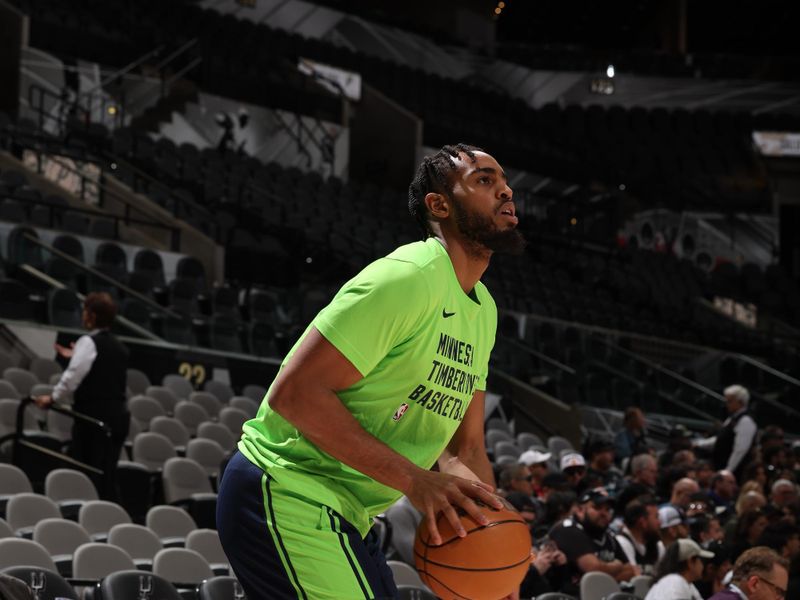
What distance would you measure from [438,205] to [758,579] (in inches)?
131

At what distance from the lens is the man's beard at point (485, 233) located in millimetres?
2885

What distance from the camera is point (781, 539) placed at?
732 cm

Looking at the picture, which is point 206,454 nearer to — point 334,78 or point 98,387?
point 98,387

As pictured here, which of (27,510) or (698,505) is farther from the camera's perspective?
(698,505)

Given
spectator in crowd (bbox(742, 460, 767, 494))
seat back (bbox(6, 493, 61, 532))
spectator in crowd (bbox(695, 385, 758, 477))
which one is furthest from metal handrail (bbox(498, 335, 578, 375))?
seat back (bbox(6, 493, 61, 532))

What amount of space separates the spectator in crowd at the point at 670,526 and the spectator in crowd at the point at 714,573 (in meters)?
0.82

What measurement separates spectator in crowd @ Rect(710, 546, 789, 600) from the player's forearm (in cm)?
335

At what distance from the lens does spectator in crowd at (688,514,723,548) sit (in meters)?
8.46

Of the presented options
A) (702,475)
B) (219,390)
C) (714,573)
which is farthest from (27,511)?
(702,475)

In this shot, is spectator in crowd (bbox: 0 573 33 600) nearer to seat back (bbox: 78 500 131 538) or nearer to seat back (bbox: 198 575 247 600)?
seat back (bbox: 198 575 247 600)

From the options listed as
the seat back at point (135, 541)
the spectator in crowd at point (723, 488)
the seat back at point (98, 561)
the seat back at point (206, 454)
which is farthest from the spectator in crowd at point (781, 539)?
the seat back at point (98, 561)

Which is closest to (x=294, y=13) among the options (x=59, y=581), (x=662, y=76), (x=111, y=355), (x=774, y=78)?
(x=662, y=76)

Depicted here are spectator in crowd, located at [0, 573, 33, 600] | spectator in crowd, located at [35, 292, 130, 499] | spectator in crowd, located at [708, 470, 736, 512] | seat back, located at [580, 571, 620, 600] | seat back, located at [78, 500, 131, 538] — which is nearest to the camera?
spectator in crowd, located at [0, 573, 33, 600]

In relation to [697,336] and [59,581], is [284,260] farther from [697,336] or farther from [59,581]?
[59,581]
